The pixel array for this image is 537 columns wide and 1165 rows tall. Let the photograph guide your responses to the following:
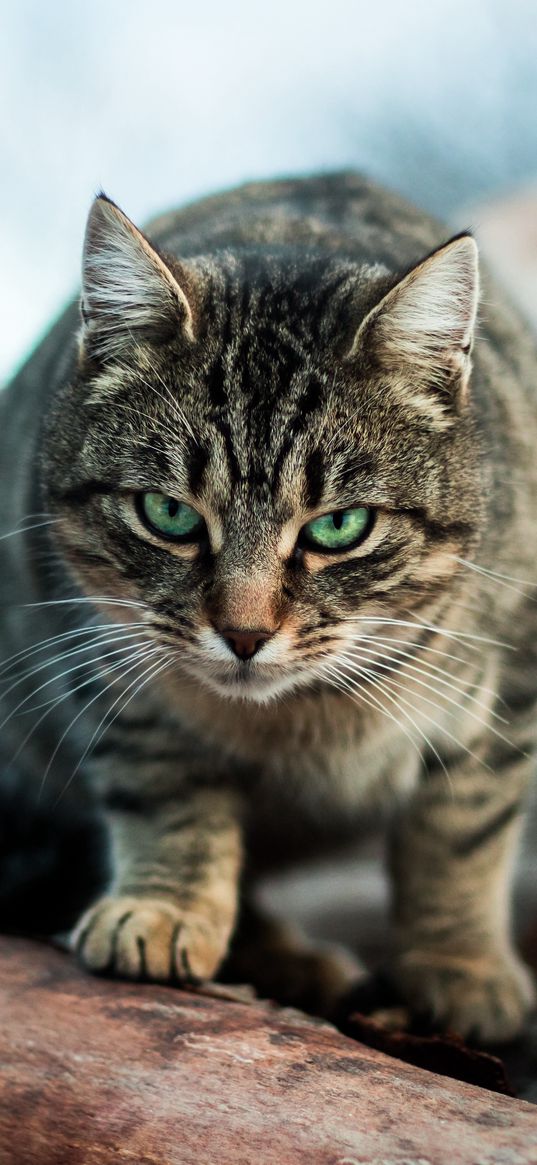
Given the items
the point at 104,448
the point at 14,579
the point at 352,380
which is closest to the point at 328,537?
the point at 352,380

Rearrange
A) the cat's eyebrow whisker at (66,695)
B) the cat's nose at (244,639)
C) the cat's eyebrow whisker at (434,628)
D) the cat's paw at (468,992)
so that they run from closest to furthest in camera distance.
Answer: the cat's nose at (244,639) < the cat's eyebrow whisker at (434,628) < the cat's eyebrow whisker at (66,695) < the cat's paw at (468,992)

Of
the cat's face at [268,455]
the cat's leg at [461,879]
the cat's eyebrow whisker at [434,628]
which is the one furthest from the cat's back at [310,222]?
the cat's leg at [461,879]

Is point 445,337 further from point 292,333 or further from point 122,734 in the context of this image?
Result: point 122,734

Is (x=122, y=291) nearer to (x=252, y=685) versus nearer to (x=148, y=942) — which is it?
(x=252, y=685)

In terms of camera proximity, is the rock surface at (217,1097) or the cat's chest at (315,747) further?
the cat's chest at (315,747)

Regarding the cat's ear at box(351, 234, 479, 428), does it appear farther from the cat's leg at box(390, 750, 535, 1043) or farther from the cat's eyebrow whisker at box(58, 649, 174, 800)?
the cat's leg at box(390, 750, 535, 1043)

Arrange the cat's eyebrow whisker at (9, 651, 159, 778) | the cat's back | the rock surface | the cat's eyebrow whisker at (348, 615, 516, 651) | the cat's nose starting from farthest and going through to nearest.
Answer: the cat's back, the cat's eyebrow whisker at (9, 651, 159, 778), the cat's eyebrow whisker at (348, 615, 516, 651), the cat's nose, the rock surface

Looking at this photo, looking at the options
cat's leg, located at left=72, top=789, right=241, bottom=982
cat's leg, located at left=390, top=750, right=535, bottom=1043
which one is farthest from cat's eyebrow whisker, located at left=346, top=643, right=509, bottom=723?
cat's leg, located at left=72, top=789, right=241, bottom=982

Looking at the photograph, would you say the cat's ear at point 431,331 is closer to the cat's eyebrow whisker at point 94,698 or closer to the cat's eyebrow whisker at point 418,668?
the cat's eyebrow whisker at point 418,668
